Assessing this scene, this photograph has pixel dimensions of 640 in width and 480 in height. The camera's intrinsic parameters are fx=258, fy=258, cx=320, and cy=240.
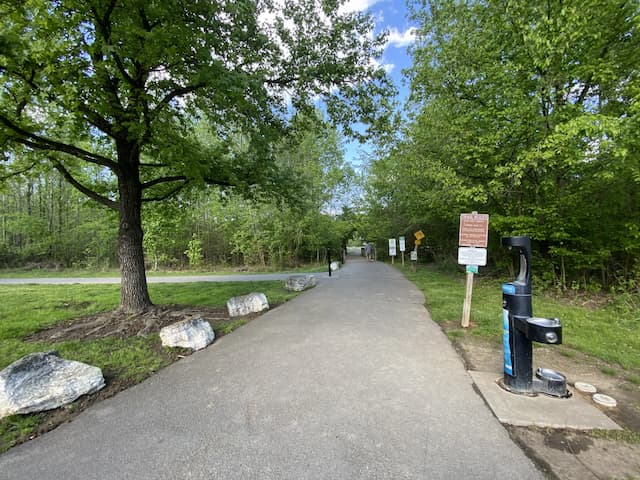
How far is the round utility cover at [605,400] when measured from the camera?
239 cm

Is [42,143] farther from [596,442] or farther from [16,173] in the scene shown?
[596,442]

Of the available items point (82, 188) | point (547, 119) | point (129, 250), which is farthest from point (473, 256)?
point (82, 188)

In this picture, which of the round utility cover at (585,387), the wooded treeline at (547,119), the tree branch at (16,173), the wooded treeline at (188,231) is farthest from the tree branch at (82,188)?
the wooded treeline at (188,231)

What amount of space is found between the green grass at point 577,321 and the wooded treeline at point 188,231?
38.9ft

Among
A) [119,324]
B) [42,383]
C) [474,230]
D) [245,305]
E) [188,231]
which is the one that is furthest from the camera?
[188,231]

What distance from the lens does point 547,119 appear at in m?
6.41

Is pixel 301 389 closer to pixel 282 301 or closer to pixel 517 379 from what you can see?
pixel 517 379

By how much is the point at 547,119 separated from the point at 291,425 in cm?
855

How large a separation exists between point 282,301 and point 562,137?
291 inches

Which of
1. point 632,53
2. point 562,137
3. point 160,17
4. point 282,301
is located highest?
point 632,53

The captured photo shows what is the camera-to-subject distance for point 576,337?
425 centimetres

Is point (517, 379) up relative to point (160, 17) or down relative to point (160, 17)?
down

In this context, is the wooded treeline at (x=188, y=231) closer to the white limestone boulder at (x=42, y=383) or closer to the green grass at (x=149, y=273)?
the green grass at (x=149, y=273)

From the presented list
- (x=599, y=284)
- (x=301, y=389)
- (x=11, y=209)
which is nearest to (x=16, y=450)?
(x=301, y=389)
